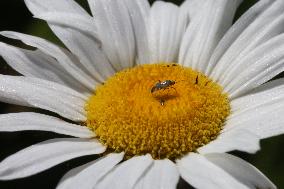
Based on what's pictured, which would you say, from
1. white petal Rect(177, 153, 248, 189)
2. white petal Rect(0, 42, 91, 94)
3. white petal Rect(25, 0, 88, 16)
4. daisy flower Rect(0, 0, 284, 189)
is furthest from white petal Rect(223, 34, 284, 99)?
white petal Rect(25, 0, 88, 16)

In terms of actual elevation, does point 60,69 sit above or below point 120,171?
above

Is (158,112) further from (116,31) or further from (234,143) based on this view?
(116,31)

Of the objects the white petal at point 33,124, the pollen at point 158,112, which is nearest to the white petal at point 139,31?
the pollen at point 158,112

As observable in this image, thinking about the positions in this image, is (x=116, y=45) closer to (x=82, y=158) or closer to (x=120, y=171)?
(x=82, y=158)

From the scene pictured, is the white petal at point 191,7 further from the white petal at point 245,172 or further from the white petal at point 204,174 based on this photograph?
the white petal at point 245,172

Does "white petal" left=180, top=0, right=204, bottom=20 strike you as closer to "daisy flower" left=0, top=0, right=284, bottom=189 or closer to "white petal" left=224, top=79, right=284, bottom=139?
"daisy flower" left=0, top=0, right=284, bottom=189

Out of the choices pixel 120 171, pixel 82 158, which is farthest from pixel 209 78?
pixel 120 171

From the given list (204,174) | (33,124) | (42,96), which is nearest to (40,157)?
(33,124)
